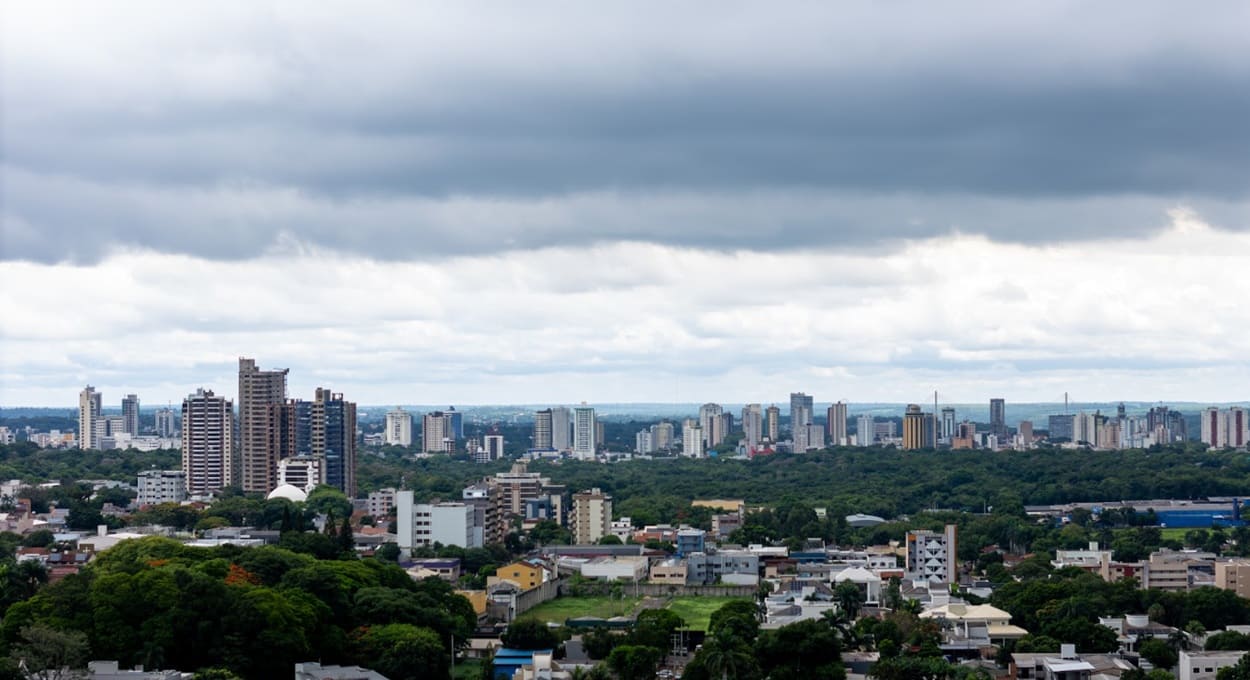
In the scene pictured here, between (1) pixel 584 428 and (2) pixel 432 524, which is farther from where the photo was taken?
(1) pixel 584 428

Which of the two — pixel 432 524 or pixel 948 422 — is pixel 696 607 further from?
pixel 948 422

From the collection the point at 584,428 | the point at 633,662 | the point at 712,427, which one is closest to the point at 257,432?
the point at 633,662

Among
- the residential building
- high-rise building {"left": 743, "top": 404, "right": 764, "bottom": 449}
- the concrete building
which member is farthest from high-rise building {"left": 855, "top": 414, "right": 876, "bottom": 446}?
the residential building

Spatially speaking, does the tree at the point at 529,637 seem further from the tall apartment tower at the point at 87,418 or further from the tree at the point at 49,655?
the tall apartment tower at the point at 87,418

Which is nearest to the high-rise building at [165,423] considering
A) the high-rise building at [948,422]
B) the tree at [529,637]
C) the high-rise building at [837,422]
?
the high-rise building at [837,422]

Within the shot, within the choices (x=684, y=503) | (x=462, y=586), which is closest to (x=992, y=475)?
(x=684, y=503)

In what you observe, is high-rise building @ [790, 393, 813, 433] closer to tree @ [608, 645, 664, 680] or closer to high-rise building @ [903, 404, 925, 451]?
high-rise building @ [903, 404, 925, 451]
